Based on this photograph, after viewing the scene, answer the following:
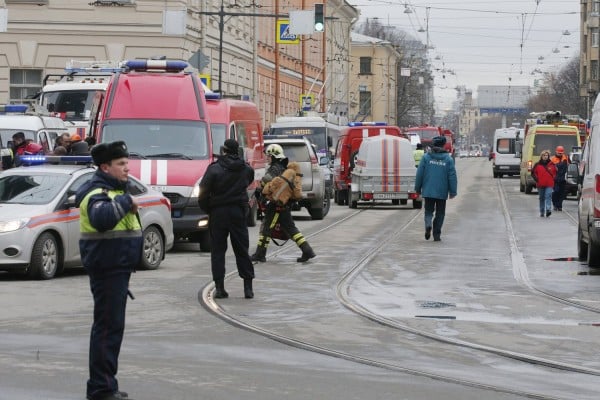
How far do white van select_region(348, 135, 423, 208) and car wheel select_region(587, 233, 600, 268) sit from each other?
18.6m

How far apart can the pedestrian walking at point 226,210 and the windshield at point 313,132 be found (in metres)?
34.7

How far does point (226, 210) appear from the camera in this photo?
562 inches

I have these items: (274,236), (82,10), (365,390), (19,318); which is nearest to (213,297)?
(19,318)

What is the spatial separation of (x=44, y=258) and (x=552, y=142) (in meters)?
36.4

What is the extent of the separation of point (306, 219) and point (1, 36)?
1958 centimetres

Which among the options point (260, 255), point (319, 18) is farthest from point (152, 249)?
point (319, 18)

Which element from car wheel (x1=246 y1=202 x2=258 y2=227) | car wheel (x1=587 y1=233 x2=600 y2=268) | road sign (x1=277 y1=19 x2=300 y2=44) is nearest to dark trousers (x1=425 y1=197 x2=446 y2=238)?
car wheel (x1=246 y1=202 x2=258 y2=227)

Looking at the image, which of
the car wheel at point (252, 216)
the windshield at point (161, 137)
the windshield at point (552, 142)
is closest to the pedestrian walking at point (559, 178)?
the car wheel at point (252, 216)

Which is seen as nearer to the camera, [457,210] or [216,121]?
[216,121]

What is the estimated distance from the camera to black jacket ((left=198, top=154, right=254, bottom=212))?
14273mm

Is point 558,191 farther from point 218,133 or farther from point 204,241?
point 204,241

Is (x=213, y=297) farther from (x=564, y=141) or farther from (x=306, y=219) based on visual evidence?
(x=564, y=141)

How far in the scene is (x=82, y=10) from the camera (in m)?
48.2

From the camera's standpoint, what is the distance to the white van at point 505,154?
231 feet
